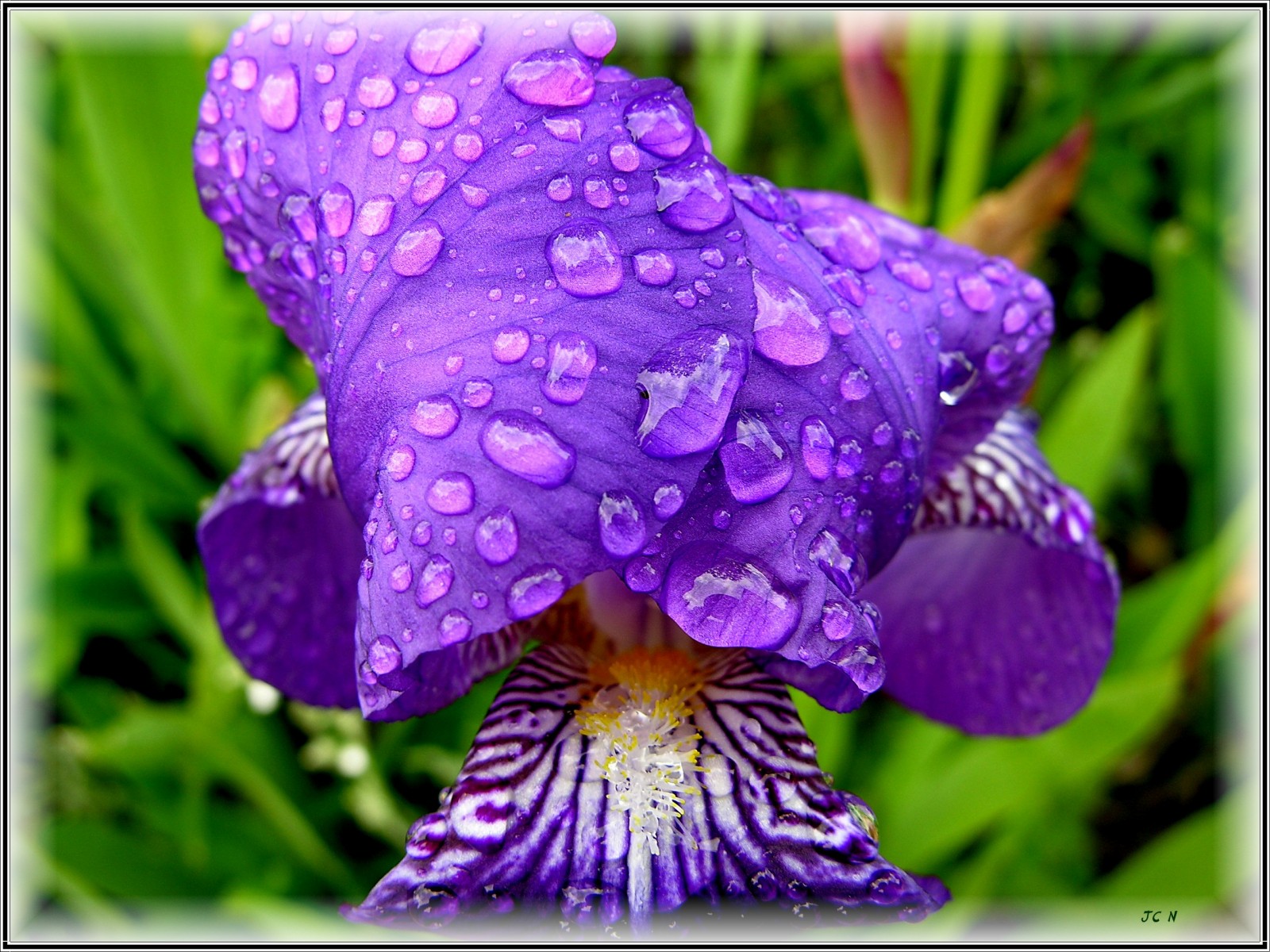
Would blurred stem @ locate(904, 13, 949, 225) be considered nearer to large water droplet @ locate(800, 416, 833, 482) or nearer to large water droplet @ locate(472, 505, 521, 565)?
large water droplet @ locate(800, 416, 833, 482)

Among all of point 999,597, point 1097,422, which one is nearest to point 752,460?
point 999,597

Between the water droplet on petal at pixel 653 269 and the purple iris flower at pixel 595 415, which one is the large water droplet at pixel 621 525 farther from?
the water droplet on petal at pixel 653 269

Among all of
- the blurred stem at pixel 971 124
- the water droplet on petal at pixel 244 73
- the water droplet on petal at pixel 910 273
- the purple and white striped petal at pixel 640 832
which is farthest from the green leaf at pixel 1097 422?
the water droplet on petal at pixel 244 73

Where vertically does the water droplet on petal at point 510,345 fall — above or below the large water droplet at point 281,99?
below

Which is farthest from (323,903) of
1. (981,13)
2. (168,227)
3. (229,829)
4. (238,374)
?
(981,13)

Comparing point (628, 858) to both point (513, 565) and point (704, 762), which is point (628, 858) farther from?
point (513, 565)

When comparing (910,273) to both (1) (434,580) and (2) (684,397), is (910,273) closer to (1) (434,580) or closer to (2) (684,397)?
(2) (684,397)

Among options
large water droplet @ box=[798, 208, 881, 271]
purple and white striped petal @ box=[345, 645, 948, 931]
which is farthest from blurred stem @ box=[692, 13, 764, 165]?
purple and white striped petal @ box=[345, 645, 948, 931]
